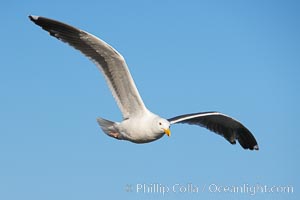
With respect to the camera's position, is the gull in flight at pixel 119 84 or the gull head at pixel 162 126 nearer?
the gull head at pixel 162 126

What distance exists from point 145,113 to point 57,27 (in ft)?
6.13

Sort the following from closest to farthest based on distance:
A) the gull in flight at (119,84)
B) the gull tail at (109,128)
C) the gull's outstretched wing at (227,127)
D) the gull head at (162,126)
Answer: the gull head at (162,126), the gull in flight at (119,84), the gull tail at (109,128), the gull's outstretched wing at (227,127)

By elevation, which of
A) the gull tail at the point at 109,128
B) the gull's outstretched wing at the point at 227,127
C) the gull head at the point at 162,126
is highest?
the gull's outstretched wing at the point at 227,127

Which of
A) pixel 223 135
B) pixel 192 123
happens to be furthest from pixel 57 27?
pixel 223 135

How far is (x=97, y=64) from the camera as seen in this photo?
9.50m

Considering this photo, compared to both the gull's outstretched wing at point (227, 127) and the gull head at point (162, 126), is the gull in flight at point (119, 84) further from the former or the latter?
the gull's outstretched wing at point (227, 127)

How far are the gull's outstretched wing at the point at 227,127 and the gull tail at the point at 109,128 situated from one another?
5.14ft

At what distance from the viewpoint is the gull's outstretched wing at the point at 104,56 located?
366 inches

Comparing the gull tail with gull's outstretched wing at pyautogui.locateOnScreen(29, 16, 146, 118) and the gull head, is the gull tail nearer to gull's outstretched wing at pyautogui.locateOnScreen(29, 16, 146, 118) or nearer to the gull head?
gull's outstretched wing at pyautogui.locateOnScreen(29, 16, 146, 118)

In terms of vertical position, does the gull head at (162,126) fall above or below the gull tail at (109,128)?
below

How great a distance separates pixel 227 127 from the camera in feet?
38.8

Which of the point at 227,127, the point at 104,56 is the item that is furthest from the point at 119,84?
the point at 227,127

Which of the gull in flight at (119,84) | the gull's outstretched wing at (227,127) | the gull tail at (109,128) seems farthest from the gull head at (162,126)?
the gull's outstretched wing at (227,127)

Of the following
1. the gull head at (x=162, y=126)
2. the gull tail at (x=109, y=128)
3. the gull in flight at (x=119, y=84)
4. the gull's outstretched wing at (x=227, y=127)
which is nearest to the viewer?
the gull head at (x=162, y=126)
